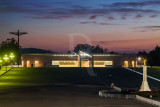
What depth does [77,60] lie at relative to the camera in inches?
4254

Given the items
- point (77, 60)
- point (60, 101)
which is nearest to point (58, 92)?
point (60, 101)

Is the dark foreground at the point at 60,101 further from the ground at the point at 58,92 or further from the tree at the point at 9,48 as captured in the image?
the tree at the point at 9,48

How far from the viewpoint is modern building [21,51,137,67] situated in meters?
106

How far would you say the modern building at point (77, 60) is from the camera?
10569 centimetres

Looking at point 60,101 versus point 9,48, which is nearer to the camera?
point 60,101

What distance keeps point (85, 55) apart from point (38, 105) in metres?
89.8

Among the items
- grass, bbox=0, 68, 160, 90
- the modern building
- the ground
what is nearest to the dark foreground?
the ground

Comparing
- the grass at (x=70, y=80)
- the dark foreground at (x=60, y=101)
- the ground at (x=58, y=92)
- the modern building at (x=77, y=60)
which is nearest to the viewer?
the dark foreground at (x=60, y=101)

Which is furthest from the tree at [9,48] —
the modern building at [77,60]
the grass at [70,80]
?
the grass at [70,80]

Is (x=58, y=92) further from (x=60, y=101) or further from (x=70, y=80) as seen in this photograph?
(x=70, y=80)

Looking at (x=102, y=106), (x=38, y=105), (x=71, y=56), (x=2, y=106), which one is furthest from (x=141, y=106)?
(x=71, y=56)

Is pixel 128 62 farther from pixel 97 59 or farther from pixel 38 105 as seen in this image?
pixel 38 105

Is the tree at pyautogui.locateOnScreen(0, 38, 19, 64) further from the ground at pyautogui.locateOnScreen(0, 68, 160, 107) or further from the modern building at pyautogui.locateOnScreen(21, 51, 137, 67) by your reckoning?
the ground at pyautogui.locateOnScreen(0, 68, 160, 107)

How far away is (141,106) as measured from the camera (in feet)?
65.1
